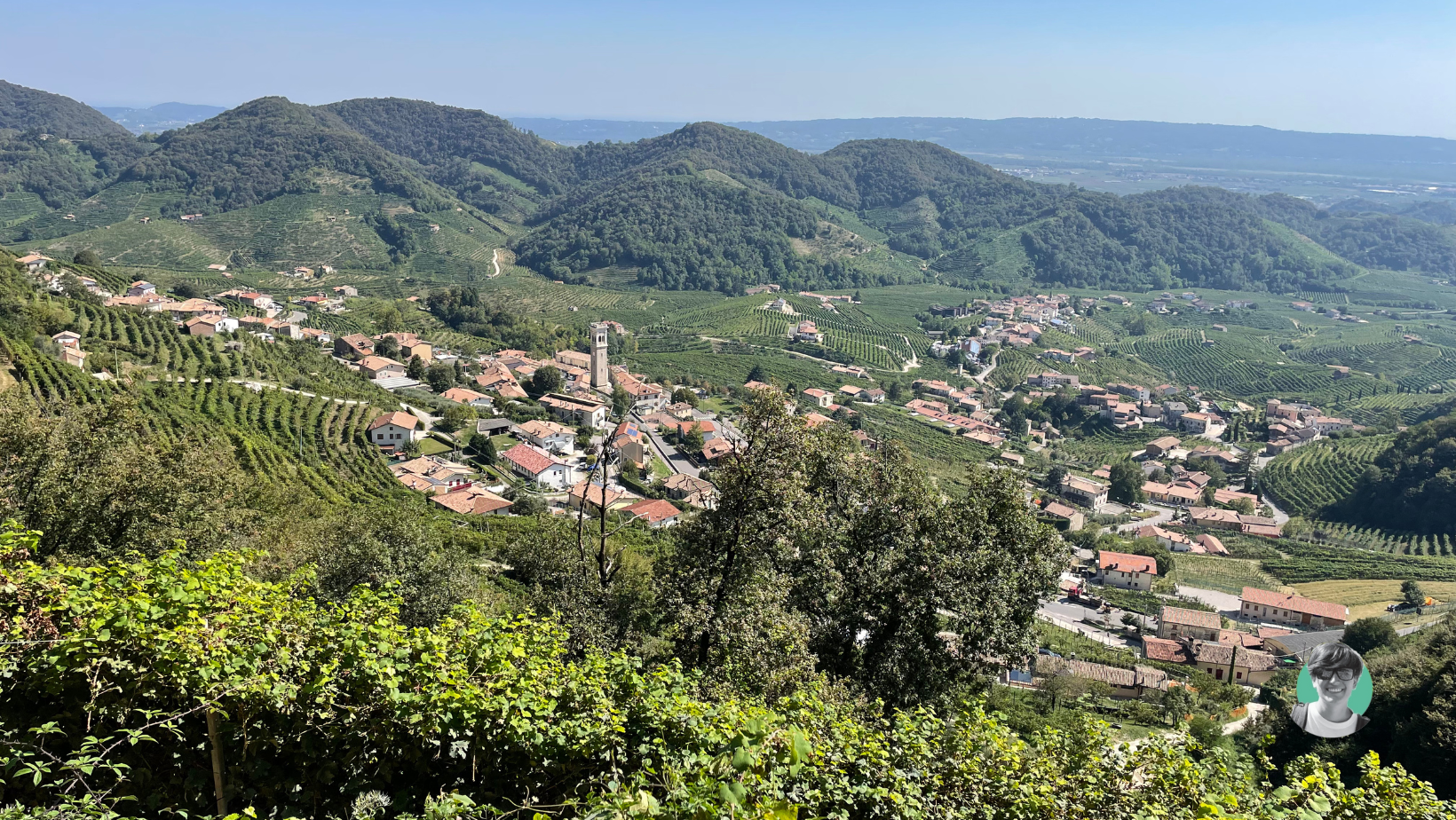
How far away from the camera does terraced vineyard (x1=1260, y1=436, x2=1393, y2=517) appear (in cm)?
5612

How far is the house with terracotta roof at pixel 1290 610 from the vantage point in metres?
34.2

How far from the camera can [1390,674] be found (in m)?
16.8

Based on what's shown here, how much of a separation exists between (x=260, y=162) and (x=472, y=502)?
392ft

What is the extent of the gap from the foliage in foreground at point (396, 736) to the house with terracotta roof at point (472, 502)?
26.6 meters

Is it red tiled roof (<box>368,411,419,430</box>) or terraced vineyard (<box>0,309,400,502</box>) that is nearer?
terraced vineyard (<box>0,309,400,502</box>)

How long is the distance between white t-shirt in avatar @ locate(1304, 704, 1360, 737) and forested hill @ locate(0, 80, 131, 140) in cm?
20316

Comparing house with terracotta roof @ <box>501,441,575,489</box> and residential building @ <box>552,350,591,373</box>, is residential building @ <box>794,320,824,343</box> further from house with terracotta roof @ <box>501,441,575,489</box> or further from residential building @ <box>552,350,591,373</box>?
house with terracotta roof @ <box>501,441,575,489</box>

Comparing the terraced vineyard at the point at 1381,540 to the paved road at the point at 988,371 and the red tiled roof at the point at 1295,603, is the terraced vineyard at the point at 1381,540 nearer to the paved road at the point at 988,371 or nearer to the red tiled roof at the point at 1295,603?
the red tiled roof at the point at 1295,603

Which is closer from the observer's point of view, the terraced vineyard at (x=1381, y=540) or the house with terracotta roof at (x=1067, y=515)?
the terraced vineyard at (x=1381, y=540)

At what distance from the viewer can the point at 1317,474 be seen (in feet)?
192

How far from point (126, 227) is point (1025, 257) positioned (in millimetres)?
140648

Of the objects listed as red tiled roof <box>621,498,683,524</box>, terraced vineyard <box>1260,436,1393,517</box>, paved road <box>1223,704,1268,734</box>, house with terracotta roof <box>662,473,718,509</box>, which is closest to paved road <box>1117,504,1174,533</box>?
terraced vineyard <box>1260,436,1393,517</box>

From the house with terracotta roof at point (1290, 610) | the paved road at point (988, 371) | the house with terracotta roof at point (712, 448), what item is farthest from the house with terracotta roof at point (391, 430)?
the paved road at point (988, 371)

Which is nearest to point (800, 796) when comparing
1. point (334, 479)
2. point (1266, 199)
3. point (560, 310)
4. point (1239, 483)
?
point (334, 479)
